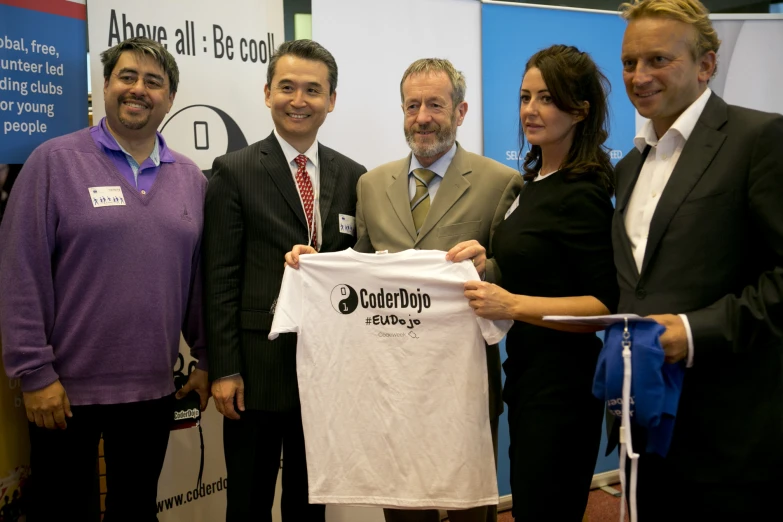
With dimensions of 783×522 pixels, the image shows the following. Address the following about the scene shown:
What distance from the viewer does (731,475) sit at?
161 cm

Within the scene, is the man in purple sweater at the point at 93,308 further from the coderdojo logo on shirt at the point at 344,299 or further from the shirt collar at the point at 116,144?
the coderdojo logo on shirt at the point at 344,299

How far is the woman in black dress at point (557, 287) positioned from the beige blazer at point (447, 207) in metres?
0.24

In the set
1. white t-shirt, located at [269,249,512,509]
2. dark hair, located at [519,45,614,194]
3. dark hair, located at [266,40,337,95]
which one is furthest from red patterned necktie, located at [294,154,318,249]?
dark hair, located at [519,45,614,194]

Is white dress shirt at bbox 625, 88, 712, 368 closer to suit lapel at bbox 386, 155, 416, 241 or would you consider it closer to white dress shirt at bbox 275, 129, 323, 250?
suit lapel at bbox 386, 155, 416, 241

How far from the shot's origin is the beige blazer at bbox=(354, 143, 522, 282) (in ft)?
7.73

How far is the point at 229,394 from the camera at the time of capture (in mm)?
2283

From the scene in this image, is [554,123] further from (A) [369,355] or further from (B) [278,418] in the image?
(B) [278,418]

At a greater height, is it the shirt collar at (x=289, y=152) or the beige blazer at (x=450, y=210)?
the shirt collar at (x=289, y=152)

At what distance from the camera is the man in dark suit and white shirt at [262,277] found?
7.55 ft

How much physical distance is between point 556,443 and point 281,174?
1356 millimetres

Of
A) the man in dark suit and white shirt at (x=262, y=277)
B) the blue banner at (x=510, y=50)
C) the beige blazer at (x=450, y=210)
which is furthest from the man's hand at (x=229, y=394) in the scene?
the blue banner at (x=510, y=50)

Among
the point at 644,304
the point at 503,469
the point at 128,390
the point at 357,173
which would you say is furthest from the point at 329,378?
the point at 503,469

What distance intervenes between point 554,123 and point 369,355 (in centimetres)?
101

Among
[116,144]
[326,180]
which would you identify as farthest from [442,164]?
[116,144]
